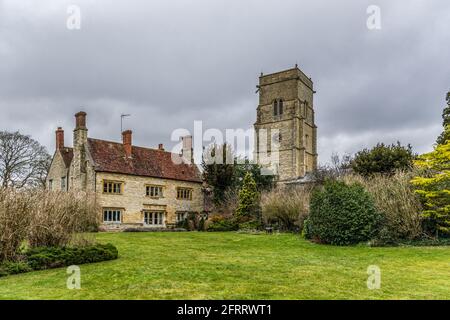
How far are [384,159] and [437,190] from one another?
10.1m

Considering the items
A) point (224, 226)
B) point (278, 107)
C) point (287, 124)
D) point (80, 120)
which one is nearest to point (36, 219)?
point (224, 226)

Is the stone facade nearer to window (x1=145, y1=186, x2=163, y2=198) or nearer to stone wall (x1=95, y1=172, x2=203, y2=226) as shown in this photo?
stone wall (x1=95, y1=172, x2=203, y2=226)

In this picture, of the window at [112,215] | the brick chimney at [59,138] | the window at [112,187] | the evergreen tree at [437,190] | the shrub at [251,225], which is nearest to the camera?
the evergreen tree at [437,190]

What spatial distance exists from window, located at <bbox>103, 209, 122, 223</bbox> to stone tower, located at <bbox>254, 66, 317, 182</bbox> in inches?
926

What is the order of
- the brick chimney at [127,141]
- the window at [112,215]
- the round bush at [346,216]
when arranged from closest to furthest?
the round bush at [346,216] → the window at [112,215] → the brick chimney at [127,141]

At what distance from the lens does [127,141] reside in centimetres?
3053

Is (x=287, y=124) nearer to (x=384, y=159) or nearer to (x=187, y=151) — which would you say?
(x=187, y=151)

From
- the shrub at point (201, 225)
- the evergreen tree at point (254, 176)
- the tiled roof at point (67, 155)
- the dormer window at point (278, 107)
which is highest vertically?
the dormer window at point (278, 107)

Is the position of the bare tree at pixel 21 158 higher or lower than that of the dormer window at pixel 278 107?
lower

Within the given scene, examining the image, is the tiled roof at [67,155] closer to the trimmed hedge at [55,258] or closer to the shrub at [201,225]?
the shrub at [201,225]

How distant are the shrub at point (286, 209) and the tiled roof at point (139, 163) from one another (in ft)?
37.5

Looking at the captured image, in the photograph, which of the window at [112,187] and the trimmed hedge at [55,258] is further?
the window at [112,187]

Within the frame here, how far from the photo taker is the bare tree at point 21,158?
31.0 meters

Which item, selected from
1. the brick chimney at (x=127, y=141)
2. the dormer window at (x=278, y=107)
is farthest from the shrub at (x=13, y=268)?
the dormer window at (x=278, y=107)
